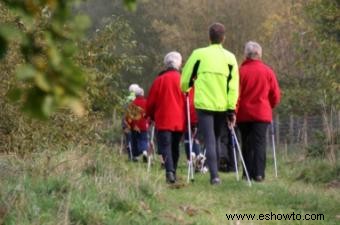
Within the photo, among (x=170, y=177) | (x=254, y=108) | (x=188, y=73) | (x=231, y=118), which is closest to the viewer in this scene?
(x=188, y=73)

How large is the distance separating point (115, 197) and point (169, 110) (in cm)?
370

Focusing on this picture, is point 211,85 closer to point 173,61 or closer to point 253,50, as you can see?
point 173,61

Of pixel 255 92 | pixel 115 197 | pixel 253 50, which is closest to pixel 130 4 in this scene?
pixel 115 197

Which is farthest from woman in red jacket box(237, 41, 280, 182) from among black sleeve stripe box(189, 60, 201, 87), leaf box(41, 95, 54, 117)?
leaf box(41, 95, 54, 117)

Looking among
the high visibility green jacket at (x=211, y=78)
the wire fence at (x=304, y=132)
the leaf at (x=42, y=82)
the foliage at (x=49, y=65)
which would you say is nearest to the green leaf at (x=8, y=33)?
the foliage at (x=49, y=65)

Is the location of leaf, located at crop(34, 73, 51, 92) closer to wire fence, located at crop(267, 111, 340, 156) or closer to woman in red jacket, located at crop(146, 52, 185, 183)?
woman in red jacket, located at crop(146, 52, 185, 183)

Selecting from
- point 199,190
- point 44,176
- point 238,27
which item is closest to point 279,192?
point 199,190

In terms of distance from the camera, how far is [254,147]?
9875 mm

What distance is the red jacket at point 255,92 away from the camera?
9797mm

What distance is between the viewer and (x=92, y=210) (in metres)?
5.56

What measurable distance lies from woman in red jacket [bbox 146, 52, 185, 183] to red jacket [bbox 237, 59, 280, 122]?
2.75ft

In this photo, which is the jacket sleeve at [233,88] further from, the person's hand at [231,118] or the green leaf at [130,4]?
the green leaf at [130,4]

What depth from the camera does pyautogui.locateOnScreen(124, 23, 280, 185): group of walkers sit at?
29.6 feet

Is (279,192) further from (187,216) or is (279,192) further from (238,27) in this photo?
(238,27)
